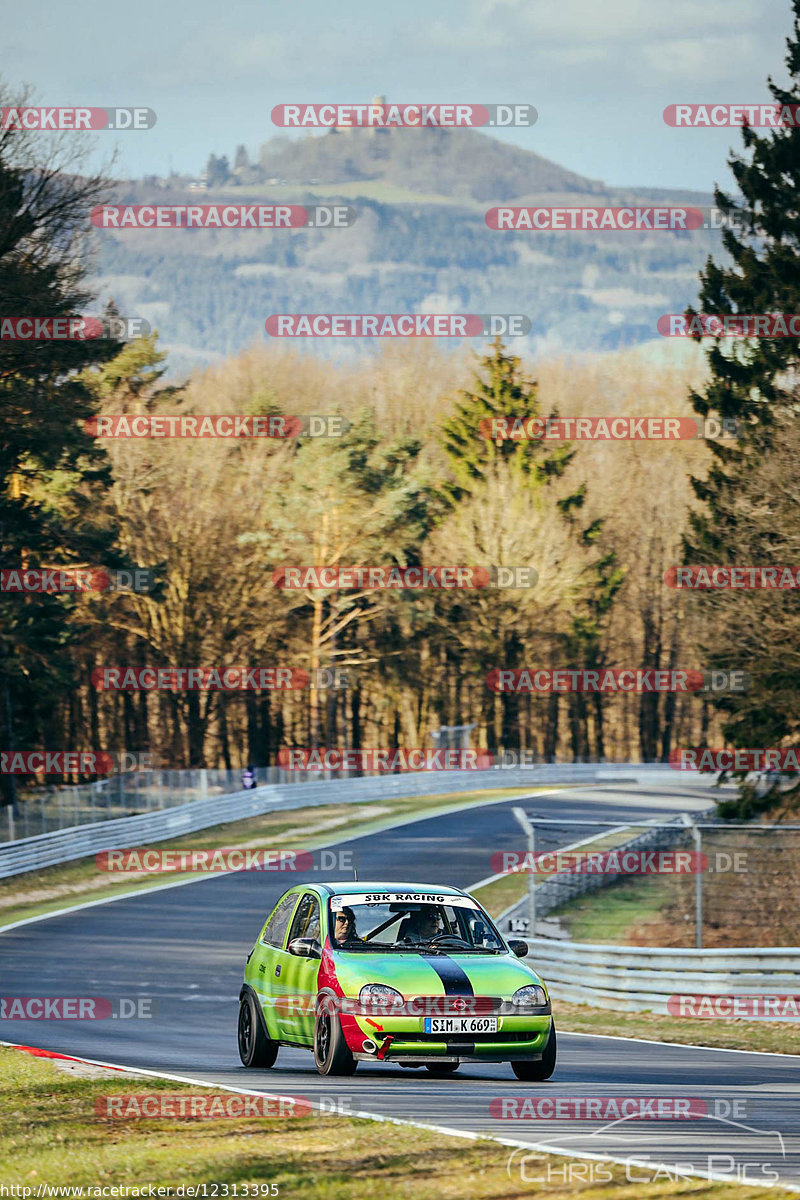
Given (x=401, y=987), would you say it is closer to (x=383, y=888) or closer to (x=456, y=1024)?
(x=456, y=1024)

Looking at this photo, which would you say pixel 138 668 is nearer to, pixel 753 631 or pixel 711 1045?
pixel 753 631

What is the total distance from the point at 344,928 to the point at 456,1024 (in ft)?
4.87

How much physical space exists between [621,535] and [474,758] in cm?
2190

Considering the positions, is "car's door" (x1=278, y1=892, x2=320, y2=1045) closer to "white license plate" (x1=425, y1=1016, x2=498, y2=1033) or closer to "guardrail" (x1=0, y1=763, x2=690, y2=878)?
"white license plate" (x1=425, y1=1016, x2=498, y2=1033)

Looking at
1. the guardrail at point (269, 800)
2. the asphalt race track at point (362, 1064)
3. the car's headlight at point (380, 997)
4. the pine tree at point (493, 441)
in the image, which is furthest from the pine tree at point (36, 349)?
the pine tree at point (493, 441)

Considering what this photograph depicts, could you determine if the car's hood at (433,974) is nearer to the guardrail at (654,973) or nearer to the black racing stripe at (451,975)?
the black racing stripe at (451,975)

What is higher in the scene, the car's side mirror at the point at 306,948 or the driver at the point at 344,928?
the driver at the point at 344,928

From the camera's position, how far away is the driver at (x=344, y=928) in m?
12.7

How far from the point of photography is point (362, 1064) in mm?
13992

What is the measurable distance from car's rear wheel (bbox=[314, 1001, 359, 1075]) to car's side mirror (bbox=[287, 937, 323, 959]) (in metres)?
0.49

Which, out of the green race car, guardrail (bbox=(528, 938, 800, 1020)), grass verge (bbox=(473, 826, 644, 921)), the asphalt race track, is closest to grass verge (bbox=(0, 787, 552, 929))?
the asphalt race track

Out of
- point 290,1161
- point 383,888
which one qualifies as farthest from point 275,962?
point 290,1161

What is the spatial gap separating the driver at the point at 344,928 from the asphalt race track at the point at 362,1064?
1.01 metres

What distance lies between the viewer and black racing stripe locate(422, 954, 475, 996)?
1178 centimetres
